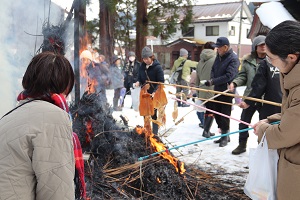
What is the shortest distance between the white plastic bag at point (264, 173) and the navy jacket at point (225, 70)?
11.8ft

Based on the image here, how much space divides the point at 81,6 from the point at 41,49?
36.5 inches

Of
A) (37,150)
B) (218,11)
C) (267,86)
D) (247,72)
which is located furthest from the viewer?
(218,11)

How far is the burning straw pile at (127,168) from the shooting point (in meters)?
3.78

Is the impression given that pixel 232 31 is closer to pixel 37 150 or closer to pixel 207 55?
pixel 207 55

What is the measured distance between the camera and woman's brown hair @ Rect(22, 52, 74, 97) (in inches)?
65.1

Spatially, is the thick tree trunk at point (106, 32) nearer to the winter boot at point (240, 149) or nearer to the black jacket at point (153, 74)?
the black jacket at point (153, 74)

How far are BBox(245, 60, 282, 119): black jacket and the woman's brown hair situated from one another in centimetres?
374

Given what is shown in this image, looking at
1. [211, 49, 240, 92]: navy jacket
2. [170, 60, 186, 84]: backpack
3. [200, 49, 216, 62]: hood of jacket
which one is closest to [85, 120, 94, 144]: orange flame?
[211, 49, 240, 92]: navy jacket

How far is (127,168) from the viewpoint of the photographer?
4.08 meters

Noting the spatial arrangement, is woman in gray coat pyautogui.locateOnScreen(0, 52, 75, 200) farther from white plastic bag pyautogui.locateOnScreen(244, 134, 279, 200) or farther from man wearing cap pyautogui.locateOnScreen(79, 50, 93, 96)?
man wearing cap pyautogui.locateOnScreen(79, 50, 93, 96)

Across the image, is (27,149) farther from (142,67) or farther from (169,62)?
(169,62)

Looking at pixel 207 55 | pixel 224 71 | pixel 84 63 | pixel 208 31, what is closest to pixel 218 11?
pixel 208 31

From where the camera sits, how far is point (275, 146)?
2.16 m

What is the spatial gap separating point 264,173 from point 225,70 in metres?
3.80
